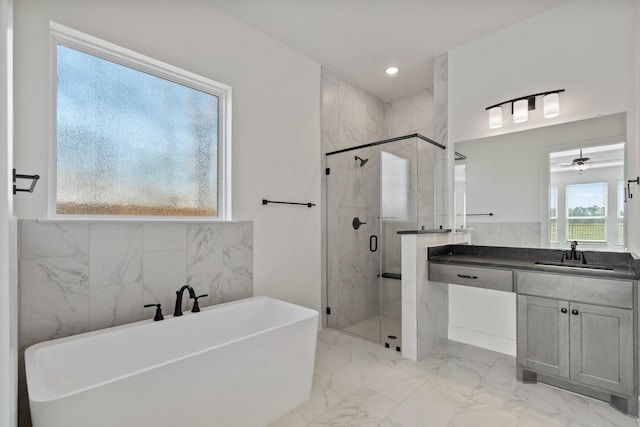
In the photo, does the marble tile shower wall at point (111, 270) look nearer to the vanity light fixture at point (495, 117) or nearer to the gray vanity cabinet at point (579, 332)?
the gray vanity cabinet at point (579, 332)

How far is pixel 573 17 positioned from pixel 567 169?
119 centimetres

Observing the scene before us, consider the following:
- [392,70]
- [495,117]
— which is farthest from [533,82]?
[392,70]

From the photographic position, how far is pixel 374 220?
3.19m

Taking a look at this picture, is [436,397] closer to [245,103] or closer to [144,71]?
[245,103]

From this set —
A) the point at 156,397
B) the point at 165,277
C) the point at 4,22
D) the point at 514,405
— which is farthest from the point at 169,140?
the point at 514,405

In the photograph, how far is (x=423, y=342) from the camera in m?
2.65

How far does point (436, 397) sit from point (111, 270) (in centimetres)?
226

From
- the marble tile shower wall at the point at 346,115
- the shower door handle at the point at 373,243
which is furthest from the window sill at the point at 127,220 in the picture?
the marble tile shower wall at the point at 346,115

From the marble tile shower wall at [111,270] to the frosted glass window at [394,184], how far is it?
152cm

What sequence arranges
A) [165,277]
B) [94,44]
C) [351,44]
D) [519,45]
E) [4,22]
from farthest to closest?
[351,44] → [519,45] → [165,277] → [94,44] → [4,22]

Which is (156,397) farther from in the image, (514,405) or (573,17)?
(573,17)

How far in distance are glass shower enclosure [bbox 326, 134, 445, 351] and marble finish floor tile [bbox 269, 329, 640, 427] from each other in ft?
1.49

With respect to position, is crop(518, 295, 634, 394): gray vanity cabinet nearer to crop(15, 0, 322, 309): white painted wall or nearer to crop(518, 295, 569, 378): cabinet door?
crop(518, 295, 569, 378): cabinet door

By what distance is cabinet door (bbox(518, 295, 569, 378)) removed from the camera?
2.02 meters
